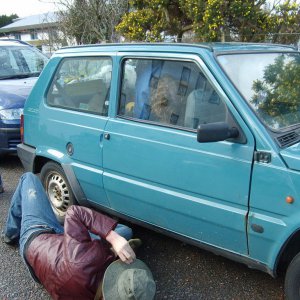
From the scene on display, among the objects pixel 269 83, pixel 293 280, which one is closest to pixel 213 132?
pixel 269 83

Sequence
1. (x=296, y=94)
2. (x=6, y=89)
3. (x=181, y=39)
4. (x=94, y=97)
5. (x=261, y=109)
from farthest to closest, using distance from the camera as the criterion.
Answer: (x=181, y=39) → (x=6, y=89) → (x=94, y=97) → (x=296, y=94) → (x=261, y=109)

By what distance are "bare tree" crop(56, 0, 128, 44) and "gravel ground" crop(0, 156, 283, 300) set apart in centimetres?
1018

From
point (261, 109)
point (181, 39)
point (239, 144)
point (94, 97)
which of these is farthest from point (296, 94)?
point (181, 39)

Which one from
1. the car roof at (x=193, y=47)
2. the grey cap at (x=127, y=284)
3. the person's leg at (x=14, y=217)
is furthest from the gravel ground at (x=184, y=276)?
the car roof at (x=193, y=47)

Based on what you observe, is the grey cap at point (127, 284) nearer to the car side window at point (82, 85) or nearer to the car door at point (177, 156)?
the car door at point (177, 156)

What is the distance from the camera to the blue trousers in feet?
9.87

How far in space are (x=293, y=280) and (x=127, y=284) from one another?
106 centimetres

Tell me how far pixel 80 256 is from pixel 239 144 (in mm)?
1236

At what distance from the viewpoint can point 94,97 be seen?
3621 mm

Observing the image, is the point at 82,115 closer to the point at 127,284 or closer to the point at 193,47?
the point at 193,47

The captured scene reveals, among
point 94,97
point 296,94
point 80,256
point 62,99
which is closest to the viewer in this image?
point 80,256

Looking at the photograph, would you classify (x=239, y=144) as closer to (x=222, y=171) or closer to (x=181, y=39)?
(x=222, y=171)

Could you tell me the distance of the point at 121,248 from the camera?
8.20 feet

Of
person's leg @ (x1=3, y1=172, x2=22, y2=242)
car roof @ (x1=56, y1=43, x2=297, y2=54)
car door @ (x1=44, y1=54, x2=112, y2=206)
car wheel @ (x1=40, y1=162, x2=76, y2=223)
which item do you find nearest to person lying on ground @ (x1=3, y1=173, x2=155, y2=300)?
person's leg @ (x1=3, y1=172, x2=22, y2=242)
